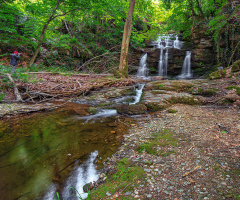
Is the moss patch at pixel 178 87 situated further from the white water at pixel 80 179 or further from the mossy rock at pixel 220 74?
the white water at pixel 80 179

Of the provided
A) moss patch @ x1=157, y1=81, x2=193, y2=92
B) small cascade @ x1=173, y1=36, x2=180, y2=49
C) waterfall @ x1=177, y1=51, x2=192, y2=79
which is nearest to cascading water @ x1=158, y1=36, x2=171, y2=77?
small cascade @ x1=173, y1=36, x2=180, y2=49

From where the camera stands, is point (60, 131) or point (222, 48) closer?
point (60, 131)

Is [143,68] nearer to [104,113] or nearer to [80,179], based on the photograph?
[104,113]

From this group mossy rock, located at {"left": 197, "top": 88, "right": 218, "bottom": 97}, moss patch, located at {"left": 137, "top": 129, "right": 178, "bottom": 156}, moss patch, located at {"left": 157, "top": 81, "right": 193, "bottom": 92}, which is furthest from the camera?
moss patch, located at {"left": 157, "top": 81, "right": 193, "bottom": 92}

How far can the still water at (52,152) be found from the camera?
213 cm

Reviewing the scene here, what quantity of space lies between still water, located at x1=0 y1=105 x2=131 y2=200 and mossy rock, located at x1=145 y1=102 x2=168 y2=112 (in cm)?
147

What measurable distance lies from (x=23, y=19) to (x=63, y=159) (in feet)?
51.3

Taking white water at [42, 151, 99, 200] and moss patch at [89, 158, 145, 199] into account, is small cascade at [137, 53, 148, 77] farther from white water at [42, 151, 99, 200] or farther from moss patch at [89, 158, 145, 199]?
moss patch at [89, 158, 145, 199]

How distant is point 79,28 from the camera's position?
15.8 meters

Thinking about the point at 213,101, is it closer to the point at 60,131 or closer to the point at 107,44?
the point at 60,131

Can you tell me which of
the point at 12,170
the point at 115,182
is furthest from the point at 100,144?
the point at 12,170

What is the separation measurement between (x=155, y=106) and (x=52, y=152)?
4037 millimetres

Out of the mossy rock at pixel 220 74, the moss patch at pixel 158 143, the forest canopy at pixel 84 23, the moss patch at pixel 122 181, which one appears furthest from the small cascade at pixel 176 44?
the moss patch at pixel 122 181

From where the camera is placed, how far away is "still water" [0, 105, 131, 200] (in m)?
2.13
